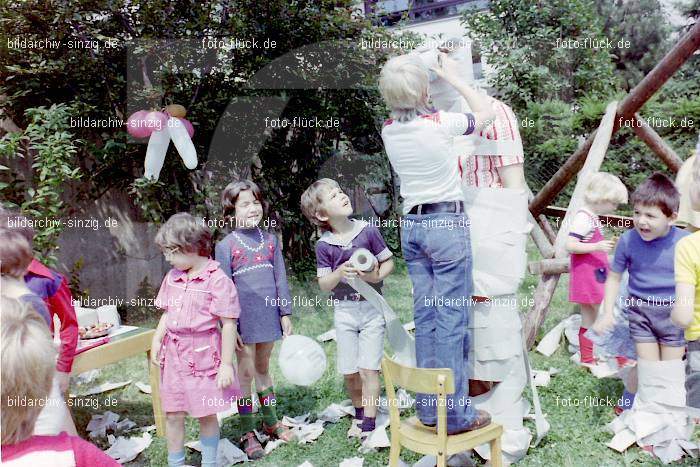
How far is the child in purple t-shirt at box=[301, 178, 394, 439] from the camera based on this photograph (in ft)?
11.2

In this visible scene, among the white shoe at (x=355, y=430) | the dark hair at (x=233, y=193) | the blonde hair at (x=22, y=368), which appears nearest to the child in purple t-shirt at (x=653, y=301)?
the white shoe at (x=355, y=430)

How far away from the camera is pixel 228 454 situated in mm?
3438

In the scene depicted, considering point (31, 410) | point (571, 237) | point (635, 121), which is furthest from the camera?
point (635, 121)

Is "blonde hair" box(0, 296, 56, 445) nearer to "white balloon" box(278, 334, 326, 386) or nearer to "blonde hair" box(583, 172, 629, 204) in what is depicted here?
"white balloon" box(278, 334, 326, 386)

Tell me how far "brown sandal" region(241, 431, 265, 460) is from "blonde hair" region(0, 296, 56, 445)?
2090 millimetres

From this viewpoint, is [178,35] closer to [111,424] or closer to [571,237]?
[111,424]

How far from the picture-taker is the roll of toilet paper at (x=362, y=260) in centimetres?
311

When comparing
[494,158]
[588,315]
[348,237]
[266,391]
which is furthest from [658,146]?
[266,391]

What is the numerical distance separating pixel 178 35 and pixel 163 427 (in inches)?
162

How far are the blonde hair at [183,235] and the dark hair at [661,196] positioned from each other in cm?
229

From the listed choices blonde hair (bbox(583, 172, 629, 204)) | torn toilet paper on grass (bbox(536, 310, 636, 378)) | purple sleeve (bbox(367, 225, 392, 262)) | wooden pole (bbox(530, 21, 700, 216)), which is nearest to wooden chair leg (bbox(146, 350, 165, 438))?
purple sleeve (bbox(367, 225, 392, 262))

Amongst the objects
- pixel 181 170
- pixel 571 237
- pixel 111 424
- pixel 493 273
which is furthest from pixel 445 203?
pixel 181 170

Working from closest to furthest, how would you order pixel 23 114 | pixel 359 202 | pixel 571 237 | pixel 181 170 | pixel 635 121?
pixel 571 237 → pixel 635 121 → pixel 23 114 → pixel 181 170 → pixel 359 202

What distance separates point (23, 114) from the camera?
19.3 ft
